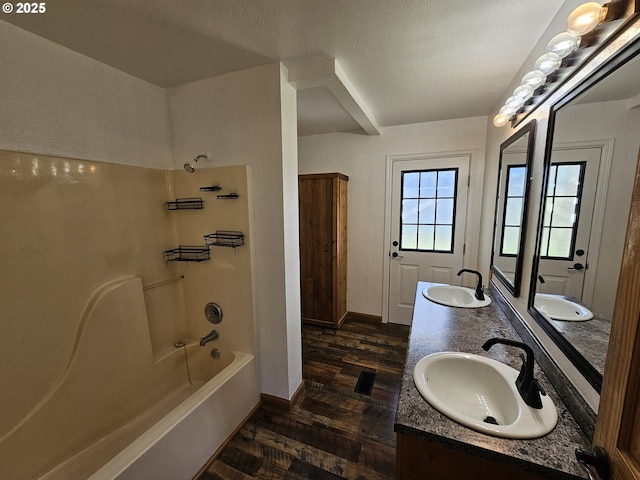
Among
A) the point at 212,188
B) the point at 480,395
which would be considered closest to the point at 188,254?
the point at 212,188

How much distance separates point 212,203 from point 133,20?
103 cm

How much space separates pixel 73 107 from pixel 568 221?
2528mm

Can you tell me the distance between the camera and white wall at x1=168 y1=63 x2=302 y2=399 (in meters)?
1.67

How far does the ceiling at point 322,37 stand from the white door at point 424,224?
0.95 meters

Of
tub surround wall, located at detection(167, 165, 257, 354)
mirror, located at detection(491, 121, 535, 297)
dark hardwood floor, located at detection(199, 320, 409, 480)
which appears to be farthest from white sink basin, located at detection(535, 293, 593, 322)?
tub surround wall, located at detection(167, 165, 257, 354)

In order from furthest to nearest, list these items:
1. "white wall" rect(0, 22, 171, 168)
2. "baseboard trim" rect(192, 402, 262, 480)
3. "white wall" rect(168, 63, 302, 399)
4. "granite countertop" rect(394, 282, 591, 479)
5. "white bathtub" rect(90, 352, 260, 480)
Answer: "white wall" rect(168, 63, 302, 399) → "baseboard trim" rect(192, 402, 262, 480) → "white wall" rect(0, 22, 171, 168) → "white bathtub" rect(90, 352, 260, 480) → "granite countertop" rect(394, 282, 591, 479)

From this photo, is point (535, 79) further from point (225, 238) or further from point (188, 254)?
point (188, 254)

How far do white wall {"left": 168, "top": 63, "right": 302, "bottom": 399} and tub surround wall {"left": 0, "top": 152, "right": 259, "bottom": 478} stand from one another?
0.33 feet

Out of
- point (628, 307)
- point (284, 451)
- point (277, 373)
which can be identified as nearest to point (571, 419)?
point (628, 307)

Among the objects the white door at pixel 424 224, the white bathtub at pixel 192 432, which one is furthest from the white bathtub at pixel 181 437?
the white door at pixel 424 224

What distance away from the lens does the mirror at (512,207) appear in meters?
1.46

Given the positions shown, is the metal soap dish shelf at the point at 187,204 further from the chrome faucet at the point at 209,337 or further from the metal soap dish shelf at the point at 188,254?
the chrome faucet at the point at 209,337

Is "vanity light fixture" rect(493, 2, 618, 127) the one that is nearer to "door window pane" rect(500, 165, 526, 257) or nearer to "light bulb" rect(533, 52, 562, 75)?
"light bulb" rect(533, 52, 562, 75)

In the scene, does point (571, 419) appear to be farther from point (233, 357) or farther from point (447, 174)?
point (447, 174)
